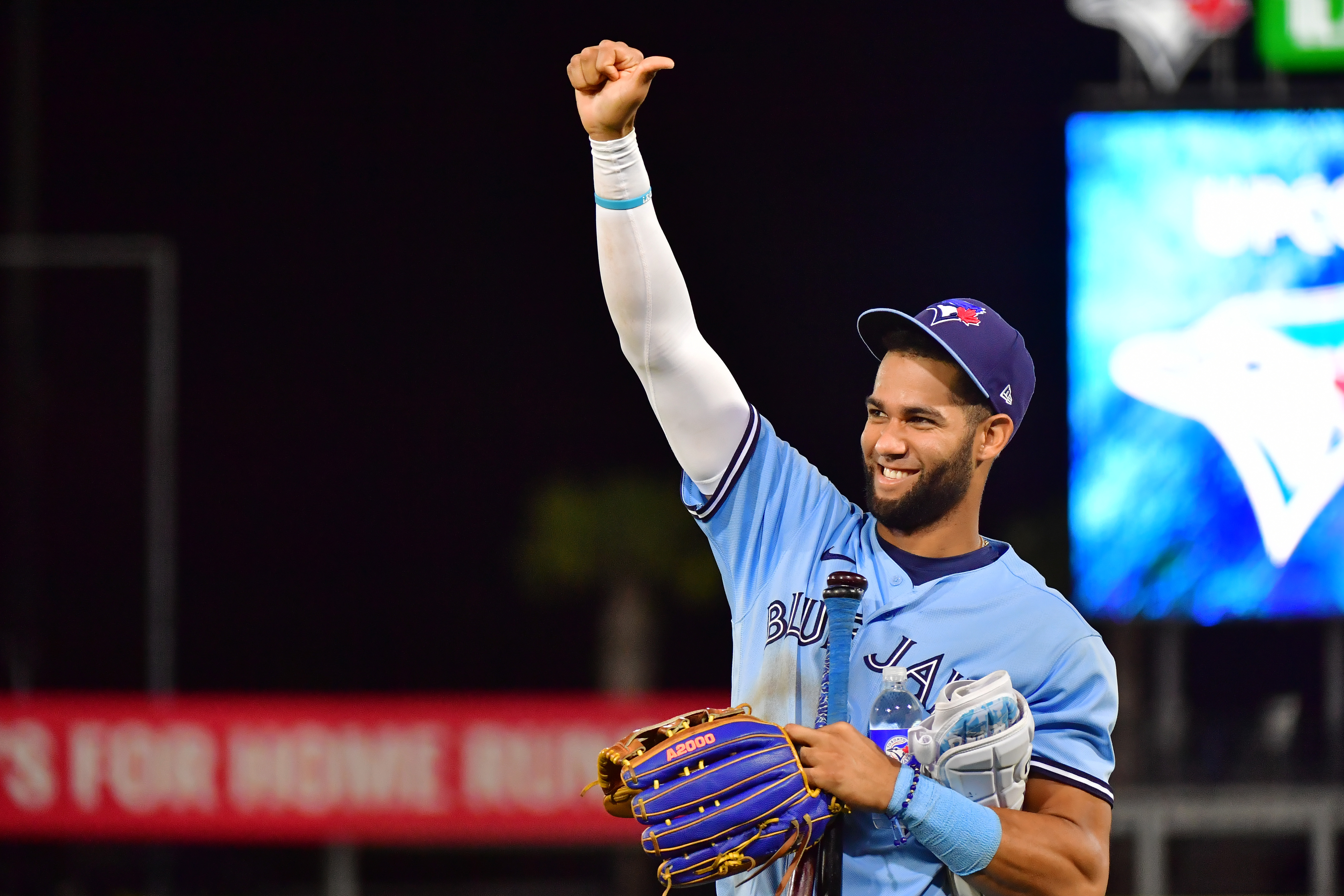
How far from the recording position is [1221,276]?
5.91 metres

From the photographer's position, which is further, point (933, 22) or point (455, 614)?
point (455, 614)

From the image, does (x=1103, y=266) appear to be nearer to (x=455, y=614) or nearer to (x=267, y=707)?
(x=267, y=707)

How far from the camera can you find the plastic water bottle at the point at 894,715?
164cm

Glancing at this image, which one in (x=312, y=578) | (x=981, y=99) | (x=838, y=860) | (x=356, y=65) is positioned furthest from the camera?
(x=312, y=578)

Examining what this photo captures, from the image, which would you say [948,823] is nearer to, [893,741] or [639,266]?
[893,741]

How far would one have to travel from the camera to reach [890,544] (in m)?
1.88

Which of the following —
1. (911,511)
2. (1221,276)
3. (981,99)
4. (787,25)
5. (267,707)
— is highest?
(787,25)

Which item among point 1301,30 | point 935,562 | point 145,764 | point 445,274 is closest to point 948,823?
point 935,562

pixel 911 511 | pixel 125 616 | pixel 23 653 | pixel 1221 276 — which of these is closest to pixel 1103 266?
pixel 1221 276

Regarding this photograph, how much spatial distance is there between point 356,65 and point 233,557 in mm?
3980

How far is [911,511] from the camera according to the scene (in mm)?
1812

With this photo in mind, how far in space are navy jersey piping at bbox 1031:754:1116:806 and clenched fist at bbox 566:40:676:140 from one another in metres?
0.90

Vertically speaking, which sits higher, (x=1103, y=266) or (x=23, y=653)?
(x=1103, y=266)

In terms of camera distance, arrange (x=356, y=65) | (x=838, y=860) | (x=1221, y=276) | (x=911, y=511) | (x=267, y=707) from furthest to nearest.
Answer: (x=356, y=65) → (x=1221, y=276) → (x=267, y=707) → (x=911, y=511) → (x=838, y=860)
